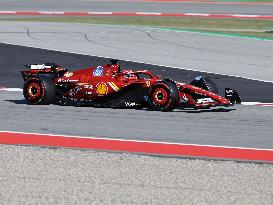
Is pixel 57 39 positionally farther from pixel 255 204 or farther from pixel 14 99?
pixel 255 204

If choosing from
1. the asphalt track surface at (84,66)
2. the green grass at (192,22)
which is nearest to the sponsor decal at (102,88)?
the asphalt track surface at (84,66)

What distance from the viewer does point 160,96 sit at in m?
15.3

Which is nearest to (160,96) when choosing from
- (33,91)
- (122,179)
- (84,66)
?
(33,91)

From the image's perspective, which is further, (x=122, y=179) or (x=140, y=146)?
(x=140, y=146)

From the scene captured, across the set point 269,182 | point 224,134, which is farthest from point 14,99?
point 269,182

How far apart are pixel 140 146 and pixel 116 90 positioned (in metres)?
3.21

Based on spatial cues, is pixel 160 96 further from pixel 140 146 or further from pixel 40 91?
pixel 140 146

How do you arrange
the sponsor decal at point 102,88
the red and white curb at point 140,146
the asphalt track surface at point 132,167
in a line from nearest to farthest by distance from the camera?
the asphalt track surface at point 132,167 < the red and white curb at point 140,146 < the sponsor decal at point 102,88

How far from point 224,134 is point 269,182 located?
318 cm

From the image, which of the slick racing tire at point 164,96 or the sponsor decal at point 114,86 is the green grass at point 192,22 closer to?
the sponsor decal at point 114,86

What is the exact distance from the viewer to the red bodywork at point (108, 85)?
1524 centimetres

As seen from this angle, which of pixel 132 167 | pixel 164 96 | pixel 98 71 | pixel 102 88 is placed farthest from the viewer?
pixel 98 71

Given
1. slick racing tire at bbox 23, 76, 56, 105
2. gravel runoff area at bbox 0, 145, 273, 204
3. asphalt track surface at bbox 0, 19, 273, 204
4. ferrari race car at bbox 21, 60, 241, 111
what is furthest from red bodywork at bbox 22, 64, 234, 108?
gravel runoff area at bbox 0, 145, 273, 204

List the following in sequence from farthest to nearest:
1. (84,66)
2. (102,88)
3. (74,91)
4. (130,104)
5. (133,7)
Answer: (133,7)
(84,66)
(74,91)
(102,88)
(130,104)
